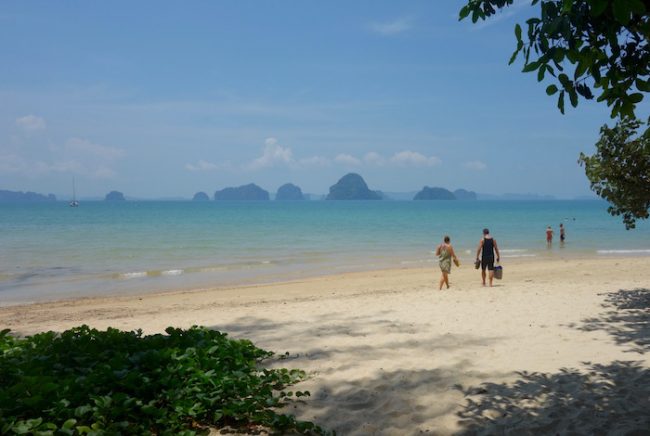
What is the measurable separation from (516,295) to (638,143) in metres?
4.46

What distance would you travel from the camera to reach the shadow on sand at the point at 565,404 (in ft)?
15.4

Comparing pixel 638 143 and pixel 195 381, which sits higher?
pixel 638 143

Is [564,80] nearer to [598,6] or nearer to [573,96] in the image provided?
[573,96]

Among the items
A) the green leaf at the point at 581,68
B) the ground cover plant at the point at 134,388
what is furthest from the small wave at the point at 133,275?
the green leaf at the point at 581,68

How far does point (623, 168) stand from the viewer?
1098cm

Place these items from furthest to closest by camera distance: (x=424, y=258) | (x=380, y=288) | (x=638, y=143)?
1. (x=424, y=258)
2. (x=380, y=288)
3. (x=638, y=143)

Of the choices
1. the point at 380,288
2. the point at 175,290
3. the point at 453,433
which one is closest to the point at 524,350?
the point at 453,433

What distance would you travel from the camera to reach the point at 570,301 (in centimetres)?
1116

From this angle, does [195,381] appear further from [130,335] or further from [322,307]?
[322,307]

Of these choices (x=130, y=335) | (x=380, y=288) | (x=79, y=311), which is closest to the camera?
(x=130, y=335)

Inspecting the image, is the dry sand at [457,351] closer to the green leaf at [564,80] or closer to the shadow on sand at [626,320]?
the shadow on sand at [626,320]

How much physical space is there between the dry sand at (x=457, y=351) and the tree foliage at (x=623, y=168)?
229 centimetres

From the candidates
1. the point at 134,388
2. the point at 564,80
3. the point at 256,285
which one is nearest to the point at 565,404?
the point at 564,80

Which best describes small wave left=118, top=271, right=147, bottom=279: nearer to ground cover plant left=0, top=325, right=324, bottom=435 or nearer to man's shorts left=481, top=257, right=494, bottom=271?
man's shorts left=481, top=257, right=494, bottom=271
